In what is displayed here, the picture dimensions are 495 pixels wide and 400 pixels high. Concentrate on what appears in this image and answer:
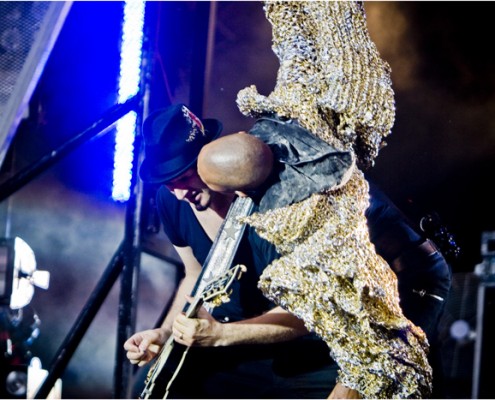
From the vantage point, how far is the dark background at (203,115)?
211 cm

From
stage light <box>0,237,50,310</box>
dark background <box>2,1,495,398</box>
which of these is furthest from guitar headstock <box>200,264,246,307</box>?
stage light <box>0,237,50,310</box>

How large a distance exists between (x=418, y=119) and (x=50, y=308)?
1422mm

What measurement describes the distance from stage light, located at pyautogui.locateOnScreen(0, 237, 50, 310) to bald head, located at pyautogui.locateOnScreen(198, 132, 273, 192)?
33.5 inches

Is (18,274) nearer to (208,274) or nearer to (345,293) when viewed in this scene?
(208,274)

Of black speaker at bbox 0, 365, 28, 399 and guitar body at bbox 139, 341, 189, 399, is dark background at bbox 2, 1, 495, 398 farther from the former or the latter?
guitar body at bbox 139, 341, 189, 399

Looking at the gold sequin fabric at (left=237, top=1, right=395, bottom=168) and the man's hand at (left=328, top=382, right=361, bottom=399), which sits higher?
the gold sequin fabric at (left=237, top=1, right=395, bottom=168)

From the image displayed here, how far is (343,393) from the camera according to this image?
1674 mm

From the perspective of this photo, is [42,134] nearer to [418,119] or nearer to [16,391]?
[16,391]

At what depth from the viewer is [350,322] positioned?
5.15 feet

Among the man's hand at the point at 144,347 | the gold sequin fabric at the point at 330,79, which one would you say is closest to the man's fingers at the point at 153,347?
the man's hand at the point at 144,347

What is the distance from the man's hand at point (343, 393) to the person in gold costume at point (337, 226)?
51 millimetres

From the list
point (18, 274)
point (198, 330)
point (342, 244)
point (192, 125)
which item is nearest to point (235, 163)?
point (192, 125)

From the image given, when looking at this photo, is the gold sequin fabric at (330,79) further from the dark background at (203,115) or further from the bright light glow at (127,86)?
the bright light glow at (127,86)

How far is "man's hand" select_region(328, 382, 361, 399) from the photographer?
1657 millimetres
